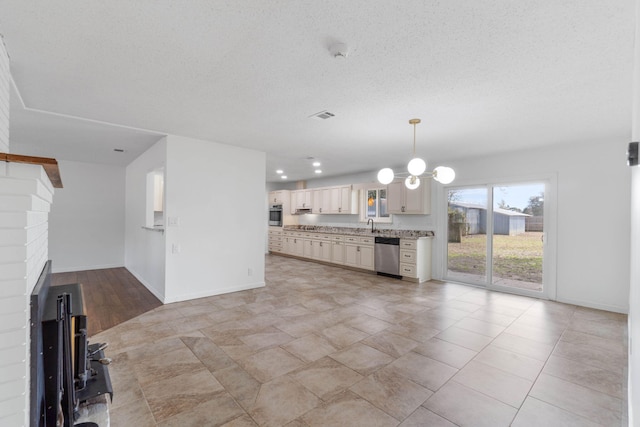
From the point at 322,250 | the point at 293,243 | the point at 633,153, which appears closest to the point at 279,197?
the point at 293,243

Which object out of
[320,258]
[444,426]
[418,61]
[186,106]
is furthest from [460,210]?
[186,106]

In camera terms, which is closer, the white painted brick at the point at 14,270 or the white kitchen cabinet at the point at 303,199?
the white painted brick at the point at 14,270

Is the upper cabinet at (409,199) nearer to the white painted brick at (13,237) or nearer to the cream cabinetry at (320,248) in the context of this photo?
the cream cabinetry at (320,248)

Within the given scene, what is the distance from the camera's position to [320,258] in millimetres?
7941

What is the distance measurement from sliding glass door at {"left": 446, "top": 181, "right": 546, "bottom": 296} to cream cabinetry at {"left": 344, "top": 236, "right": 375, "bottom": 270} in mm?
1664

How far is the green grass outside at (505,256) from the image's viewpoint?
5.00 meters

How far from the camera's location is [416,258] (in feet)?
19.2

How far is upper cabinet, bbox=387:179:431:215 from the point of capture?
6.24 meters

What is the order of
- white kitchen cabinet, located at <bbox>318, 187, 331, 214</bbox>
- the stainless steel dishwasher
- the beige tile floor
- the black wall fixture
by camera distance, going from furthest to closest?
white kitchen cabinet, located at <bbox>318, 187, 331, 214</bbox> < the stainless steel dishwasher < the beige tile floor < the black wall fixture

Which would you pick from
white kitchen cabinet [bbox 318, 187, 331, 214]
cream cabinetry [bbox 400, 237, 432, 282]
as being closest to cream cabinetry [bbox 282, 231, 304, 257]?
white kitchen cabinet [bbox 318, 187, 331, 214]

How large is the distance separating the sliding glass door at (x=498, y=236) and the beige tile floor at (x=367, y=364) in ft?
2.62

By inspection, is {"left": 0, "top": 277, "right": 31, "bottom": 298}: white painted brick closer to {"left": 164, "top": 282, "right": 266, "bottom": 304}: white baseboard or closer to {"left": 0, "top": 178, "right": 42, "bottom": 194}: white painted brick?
{"left": 0, "top": 178, "right": 42, "bottom": 194}: white painted brick

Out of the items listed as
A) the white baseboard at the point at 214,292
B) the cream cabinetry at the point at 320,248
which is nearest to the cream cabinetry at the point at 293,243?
the cream cabinetry at the point at 320,248

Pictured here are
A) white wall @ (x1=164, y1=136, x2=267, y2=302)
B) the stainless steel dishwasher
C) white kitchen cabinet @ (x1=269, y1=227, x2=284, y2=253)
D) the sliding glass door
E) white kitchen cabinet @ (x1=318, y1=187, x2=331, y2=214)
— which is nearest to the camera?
white wall @ (x1=164, y1=136, x2=267, y2=302)
